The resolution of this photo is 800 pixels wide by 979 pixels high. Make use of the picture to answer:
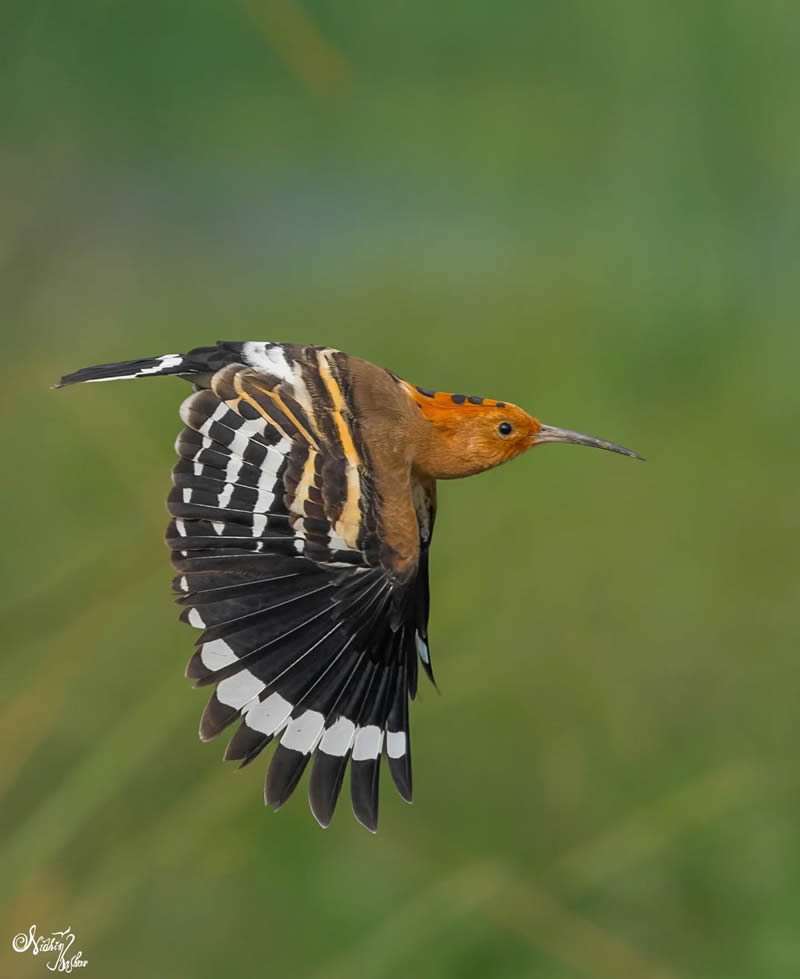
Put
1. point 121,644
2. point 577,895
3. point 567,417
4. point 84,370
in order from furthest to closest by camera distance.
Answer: point 567,417 < point 121,644 < point 577,895 < point 84,370

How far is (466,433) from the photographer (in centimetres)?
199

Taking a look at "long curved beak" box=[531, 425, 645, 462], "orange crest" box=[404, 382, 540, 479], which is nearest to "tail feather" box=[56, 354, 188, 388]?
"orange crest" box=[404, 382, 540, 479]

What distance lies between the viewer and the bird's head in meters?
1.98

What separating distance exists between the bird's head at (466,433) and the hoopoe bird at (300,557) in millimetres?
74

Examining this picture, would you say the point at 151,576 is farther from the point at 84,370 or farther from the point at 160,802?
the point at 84,370

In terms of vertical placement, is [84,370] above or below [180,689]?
above

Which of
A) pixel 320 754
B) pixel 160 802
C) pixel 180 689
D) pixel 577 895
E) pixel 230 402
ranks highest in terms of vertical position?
pixel 230 402

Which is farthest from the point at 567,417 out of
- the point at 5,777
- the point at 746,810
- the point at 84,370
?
the point at 84,370

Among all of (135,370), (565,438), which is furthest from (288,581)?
(565,438)

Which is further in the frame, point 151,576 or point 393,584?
point 151,576

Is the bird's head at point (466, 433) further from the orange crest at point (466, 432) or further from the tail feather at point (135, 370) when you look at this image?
the tail feather at point (135, 370)

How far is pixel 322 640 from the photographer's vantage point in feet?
5.98

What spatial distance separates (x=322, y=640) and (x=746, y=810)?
6.56ft

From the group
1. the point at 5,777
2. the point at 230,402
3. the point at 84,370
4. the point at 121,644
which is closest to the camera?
the point at 230,402
